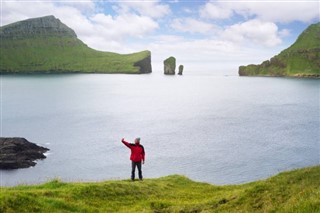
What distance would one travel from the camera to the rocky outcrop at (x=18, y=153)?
89537 mm

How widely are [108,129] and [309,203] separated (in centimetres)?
12570

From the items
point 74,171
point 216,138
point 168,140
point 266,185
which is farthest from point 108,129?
point 266,185

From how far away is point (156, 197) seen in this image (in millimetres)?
26266

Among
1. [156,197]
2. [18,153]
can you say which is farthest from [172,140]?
[156,197]

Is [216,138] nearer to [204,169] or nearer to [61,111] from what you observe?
[204,169]

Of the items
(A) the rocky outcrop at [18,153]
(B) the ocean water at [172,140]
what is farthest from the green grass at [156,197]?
(A) the rocky outcrop at [18,153]

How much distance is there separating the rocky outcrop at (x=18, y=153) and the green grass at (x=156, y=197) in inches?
2739

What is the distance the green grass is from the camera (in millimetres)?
17469

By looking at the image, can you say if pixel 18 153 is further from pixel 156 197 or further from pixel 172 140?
pixel 156 197

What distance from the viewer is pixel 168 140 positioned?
117 meters

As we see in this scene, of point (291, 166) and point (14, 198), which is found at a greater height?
point (14, 198)

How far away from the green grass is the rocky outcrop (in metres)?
69.6

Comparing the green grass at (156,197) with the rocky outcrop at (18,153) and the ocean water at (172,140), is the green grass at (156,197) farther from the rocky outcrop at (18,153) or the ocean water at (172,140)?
the rocky outcrop at (18,153)

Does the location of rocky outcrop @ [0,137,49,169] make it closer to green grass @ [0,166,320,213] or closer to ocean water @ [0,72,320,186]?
ocean water @ [0,72,320,186]
